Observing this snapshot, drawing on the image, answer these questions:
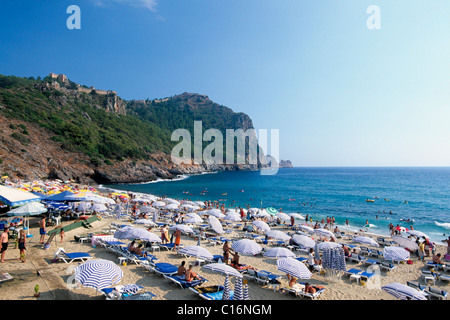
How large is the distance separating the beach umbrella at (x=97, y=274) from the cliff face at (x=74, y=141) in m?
45.6

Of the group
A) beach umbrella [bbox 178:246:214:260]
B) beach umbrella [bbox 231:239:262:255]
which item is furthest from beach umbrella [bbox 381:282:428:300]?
beach umbrella [bbox 178:246:214:260]

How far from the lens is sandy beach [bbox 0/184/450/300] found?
7.86 meters

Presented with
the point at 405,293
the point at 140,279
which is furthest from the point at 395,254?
the point at 140,279

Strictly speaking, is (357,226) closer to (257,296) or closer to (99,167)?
(257,296)

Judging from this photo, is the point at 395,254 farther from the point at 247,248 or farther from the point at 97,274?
the point at 97,274

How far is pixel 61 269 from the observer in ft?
31.8

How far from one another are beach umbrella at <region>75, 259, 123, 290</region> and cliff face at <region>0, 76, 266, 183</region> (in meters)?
45.6

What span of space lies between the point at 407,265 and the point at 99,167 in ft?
209

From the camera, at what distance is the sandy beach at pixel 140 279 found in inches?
309

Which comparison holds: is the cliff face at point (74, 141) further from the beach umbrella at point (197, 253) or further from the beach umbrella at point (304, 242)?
the beach umbrella at point (304, 242)

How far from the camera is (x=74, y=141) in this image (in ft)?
212

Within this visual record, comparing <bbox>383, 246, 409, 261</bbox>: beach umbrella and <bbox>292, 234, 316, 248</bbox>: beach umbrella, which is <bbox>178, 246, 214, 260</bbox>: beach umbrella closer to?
<bbox>292, 234, 316, 248</bbox>: beach umbrella
